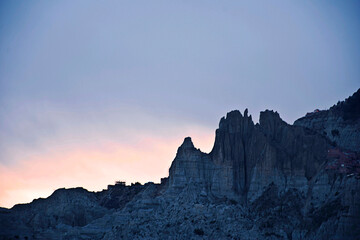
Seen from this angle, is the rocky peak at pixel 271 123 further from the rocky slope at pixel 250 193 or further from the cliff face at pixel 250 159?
the rocky slope at pixel 250 193

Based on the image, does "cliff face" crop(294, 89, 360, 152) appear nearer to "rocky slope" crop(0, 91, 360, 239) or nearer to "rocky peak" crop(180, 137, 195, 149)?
"rocky slope" crop(0, 91, 360, 239)

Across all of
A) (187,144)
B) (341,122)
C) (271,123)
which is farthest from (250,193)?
(341,122)

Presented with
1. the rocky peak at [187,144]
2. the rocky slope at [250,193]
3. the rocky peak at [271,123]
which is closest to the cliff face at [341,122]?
the rocky slope at [250,193]

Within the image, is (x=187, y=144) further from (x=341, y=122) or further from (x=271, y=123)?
(x=341, y=122)

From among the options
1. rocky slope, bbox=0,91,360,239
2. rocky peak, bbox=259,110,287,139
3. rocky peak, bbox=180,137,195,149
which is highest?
rocky peak, bbox=259,110,287,139

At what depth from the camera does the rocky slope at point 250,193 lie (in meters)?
158

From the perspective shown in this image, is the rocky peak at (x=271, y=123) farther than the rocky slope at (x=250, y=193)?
Yes

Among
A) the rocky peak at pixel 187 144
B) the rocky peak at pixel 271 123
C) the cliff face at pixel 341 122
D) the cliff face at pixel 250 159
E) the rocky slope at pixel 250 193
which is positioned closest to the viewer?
the rocky slope at pixel 250 193

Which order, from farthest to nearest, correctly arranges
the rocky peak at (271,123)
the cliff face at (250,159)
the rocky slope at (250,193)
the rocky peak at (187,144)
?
the rocky peak at (187,144)
the rocky peak at (271,123)
the cliff face at (250,159)
the rocky slope at (250,193)

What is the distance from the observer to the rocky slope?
15775 centimetres

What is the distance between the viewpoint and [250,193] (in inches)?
6850

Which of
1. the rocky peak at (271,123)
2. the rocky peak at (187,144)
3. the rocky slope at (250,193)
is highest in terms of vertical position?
the rocky peak at (271,123)

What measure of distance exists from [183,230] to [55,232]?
33851 mm

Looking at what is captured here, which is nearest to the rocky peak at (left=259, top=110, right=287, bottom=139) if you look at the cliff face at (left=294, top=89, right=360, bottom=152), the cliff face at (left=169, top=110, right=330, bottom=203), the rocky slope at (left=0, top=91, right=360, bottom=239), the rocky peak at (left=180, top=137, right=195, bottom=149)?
the cliff face at (left=169, top=110, right=330, bottom=203)
